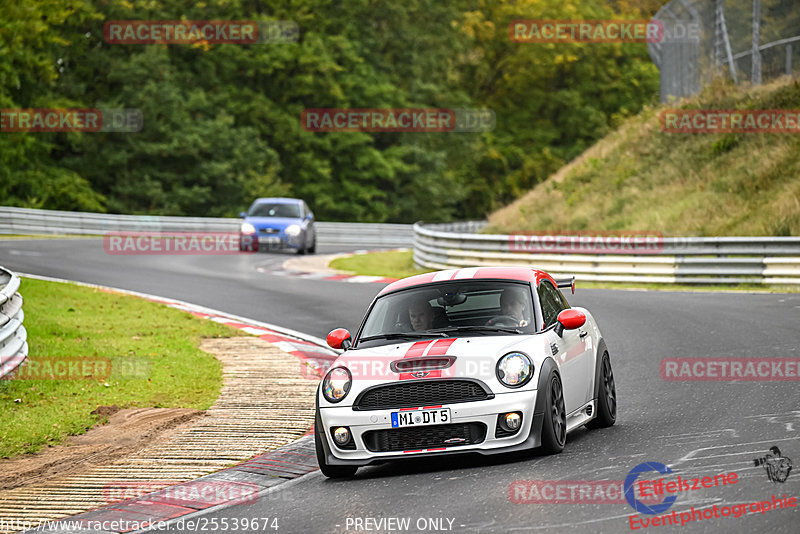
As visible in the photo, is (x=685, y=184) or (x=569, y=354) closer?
(x=569, y=354)

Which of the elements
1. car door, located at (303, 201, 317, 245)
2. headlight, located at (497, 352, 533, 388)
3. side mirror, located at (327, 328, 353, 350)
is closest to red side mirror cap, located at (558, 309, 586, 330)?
headlight, located at (497, 352, 533, 388)

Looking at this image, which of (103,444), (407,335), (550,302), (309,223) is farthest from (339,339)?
(309,223)

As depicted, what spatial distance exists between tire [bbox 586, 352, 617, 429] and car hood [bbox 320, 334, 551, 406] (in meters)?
1.13

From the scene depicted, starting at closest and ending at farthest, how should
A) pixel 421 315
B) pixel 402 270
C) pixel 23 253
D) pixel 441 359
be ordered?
pixel 441 359 → pixel 421 315 → pixel 402 270 → pixel 23 253

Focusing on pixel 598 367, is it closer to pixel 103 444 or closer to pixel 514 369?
pixel 514 369

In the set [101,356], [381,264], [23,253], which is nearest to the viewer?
[101,356]

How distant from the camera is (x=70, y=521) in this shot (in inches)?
295

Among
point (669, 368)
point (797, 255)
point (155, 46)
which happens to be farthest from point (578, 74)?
point (669, 368)

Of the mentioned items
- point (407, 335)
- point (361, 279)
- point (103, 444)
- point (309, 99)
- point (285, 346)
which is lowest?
point (103, 444)

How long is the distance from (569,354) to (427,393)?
4.72ft

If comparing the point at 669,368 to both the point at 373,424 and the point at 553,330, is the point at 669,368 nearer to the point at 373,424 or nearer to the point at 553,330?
the point at 553,330

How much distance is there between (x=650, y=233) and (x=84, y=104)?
1425 inches

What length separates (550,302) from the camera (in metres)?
9.50

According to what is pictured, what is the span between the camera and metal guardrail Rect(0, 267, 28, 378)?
11953 millimetres
